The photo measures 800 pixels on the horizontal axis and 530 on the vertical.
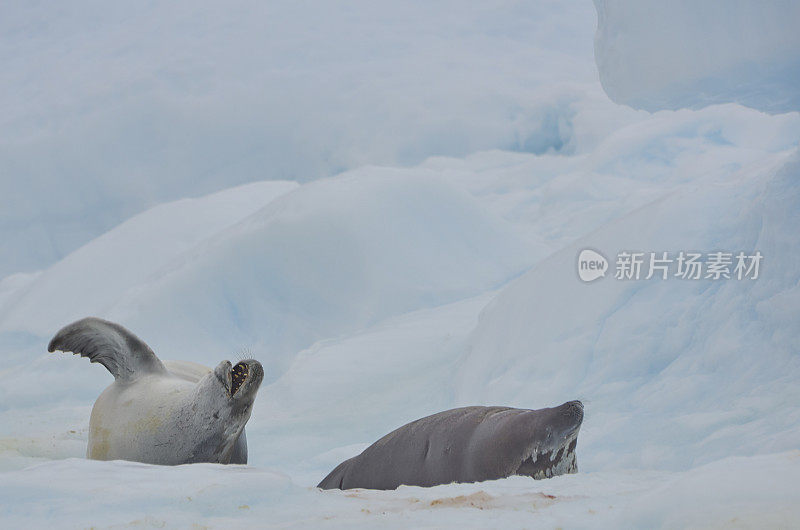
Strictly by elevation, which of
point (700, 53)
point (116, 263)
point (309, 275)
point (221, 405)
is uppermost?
point (700, 53)

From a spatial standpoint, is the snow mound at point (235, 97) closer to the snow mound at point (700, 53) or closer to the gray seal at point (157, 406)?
the snow mound at point (700, 53)

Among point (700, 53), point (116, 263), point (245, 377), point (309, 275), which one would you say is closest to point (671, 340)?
point (700, 53)

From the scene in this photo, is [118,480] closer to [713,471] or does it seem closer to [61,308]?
[713,471]

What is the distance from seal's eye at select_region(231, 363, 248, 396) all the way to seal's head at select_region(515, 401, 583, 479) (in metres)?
1.10

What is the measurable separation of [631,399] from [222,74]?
1430 cm

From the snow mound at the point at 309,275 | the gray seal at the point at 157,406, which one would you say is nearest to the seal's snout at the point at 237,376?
the gray seal at the point at 157,406

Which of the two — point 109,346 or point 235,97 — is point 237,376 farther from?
point 235,97

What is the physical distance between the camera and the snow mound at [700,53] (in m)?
4.39

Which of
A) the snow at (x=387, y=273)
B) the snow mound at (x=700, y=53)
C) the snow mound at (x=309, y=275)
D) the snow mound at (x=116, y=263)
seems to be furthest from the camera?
the snow mound at (x=116, y=263)

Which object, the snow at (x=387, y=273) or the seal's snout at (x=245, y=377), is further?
the seal's snout at (x=245, y=377)

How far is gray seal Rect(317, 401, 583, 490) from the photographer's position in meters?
2.69

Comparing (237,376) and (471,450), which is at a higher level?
(237,376)

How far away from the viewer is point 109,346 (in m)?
3.63

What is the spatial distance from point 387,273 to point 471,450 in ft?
14.7
